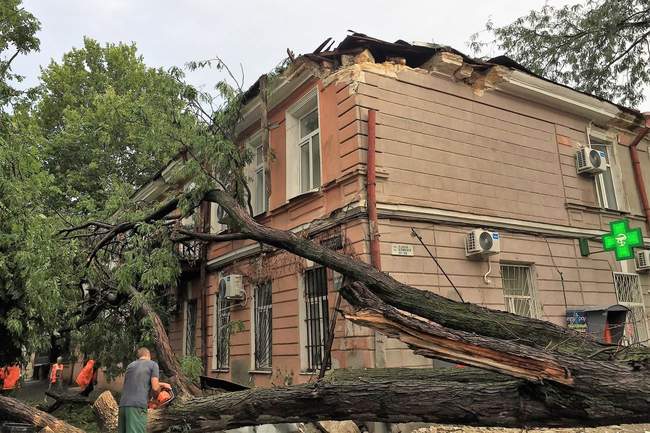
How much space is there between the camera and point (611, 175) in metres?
10.6

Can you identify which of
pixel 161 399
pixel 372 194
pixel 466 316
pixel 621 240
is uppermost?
pixel 372 194

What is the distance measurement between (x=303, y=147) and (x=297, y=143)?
157mm

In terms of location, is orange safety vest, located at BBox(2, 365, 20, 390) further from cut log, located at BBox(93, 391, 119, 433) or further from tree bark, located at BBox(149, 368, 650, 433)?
tree bark, located at BBox(149, 368, 650, 433)

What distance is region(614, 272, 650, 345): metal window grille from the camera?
9.48 meters

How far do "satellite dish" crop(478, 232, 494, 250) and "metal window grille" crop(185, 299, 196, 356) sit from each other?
779cm

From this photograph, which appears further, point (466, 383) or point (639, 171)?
point (639, 171)

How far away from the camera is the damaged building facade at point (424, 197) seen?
24.3 feet

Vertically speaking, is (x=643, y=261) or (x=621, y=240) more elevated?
(x=621, y=240)

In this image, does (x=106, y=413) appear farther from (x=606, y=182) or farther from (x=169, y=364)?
(x=606, y=182)

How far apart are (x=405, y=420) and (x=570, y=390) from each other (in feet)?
3.78

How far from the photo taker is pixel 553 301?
8.48m

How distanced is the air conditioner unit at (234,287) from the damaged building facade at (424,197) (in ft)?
0.10

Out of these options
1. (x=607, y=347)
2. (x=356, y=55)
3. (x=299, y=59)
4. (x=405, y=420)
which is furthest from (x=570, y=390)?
(x=299, y=59)

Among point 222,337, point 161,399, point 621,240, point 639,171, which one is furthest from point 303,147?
point 639,171
